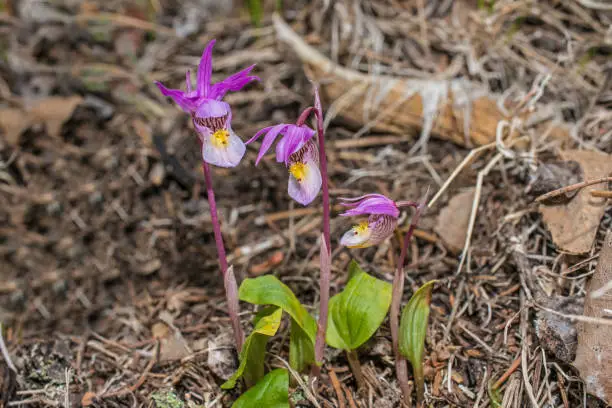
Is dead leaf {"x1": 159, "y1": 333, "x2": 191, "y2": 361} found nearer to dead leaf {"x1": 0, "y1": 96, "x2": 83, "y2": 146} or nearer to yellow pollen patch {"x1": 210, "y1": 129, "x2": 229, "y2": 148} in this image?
yellow pollen patch {"x1": 210, "y1": 129, "x2": 229, "y2": 148}

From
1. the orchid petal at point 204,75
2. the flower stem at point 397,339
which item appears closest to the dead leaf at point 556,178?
the flower stem at point 397,339

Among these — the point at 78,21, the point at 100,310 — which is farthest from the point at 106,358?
the point at 78,21

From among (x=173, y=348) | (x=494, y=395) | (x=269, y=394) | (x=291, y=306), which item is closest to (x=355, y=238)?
(x=291, y=306)

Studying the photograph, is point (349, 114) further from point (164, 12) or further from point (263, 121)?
point (164, 12)

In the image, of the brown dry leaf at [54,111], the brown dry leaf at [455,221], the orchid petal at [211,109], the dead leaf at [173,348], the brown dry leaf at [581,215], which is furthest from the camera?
the brown dry leaf at [54,111]

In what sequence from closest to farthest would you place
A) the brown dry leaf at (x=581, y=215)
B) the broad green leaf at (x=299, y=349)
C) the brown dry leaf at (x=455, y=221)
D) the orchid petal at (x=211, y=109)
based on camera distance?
the orchid petal at (x=211, y=109), the broad green leaf at (x=299, y=349), the brown dry leaf at (x=581, y=215), the brown dry leaf at (x=455, y=221)

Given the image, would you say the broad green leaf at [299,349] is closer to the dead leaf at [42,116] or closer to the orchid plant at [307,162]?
the orchid plant at [307,162]
